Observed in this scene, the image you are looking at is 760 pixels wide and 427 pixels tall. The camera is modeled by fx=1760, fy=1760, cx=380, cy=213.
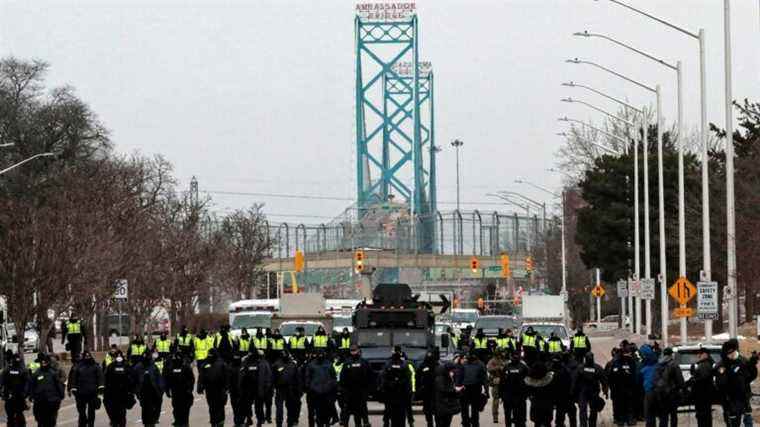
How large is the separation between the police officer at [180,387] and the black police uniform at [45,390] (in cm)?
232

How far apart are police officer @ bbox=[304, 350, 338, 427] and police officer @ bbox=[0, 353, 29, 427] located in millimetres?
4897

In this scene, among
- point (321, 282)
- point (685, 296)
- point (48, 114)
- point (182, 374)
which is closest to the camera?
point (182, 374)

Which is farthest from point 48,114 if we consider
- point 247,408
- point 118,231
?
point 247,408

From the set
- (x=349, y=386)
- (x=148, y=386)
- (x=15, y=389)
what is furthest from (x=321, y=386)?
(x=15, y=389)

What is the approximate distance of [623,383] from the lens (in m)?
30.9

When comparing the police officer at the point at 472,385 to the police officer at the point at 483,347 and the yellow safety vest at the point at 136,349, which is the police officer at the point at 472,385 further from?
the police officer at the point at 483,347

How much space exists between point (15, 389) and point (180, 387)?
9.48ft

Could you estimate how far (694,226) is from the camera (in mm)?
66250

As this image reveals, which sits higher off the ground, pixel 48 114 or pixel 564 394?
pixel 48 114

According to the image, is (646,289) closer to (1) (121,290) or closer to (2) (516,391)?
(1) (121,290)

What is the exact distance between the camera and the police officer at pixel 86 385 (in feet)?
98.0

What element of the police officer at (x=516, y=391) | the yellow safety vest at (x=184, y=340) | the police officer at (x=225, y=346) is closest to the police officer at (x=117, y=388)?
the police officer at (x=225, y=346)

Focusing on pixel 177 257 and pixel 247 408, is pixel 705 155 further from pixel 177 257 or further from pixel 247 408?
pixel 177 257

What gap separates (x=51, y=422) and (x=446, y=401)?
665cm
